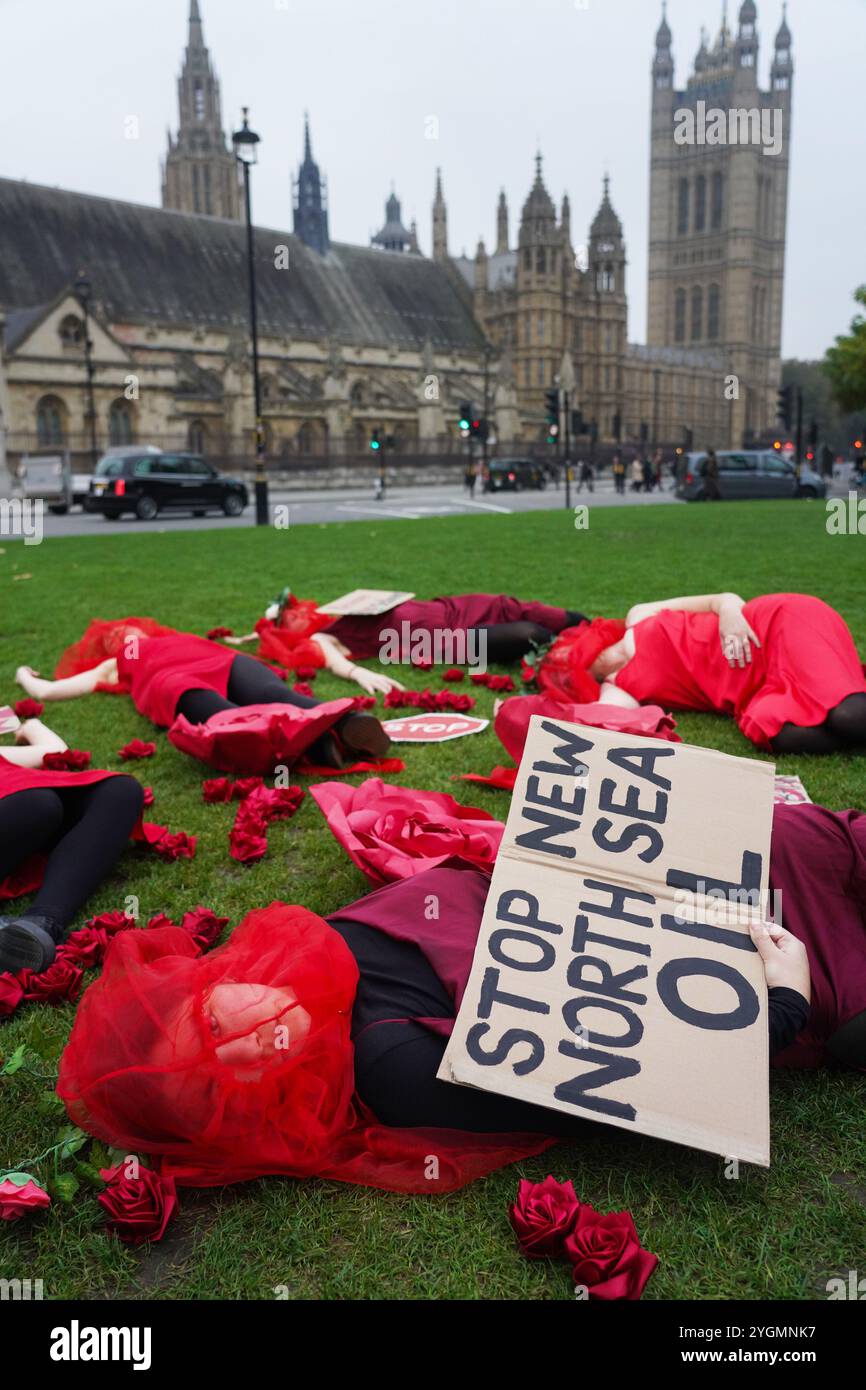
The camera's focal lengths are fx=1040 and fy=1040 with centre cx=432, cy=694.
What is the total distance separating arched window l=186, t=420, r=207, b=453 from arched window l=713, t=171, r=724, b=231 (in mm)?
87971

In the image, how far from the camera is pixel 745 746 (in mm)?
5328

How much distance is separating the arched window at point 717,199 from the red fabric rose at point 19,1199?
136 metres

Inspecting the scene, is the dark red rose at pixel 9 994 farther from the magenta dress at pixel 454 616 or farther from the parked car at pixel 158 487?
the parked car at pixel 158 487

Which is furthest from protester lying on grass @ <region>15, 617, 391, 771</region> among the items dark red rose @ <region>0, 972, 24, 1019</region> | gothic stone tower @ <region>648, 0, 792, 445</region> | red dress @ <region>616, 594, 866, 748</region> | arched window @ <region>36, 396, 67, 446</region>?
gothic stone tower @ <region>648, 0, 792, 445</region>

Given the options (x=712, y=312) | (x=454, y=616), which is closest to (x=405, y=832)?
(x=454, y=616)

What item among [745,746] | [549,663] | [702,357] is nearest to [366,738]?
[549,663]

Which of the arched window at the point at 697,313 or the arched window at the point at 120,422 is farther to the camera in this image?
the arched window at the point at 697,313

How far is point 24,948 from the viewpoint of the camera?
313 centimetres

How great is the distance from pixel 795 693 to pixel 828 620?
0.41 meters

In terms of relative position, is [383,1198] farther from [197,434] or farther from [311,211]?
[311,211]

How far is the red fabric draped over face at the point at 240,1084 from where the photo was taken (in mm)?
2229

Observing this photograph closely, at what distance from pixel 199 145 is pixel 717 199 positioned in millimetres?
63037

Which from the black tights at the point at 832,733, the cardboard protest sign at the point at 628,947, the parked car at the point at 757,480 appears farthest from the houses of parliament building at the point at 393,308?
the cardboard protest sign at the point at 628,947
